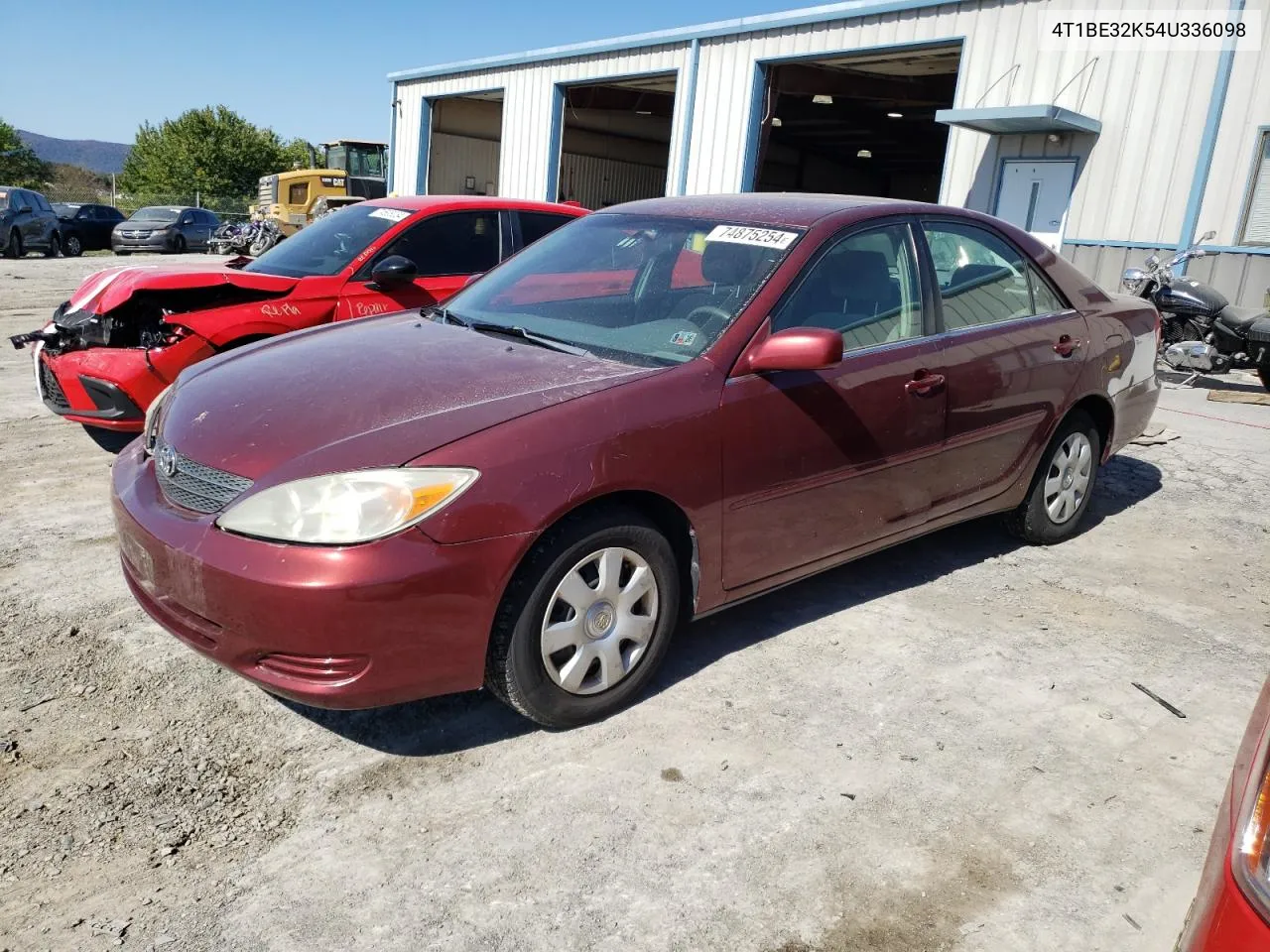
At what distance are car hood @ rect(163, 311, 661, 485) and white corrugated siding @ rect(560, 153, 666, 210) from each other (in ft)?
64.1

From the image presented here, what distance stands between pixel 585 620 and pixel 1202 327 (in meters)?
9.04

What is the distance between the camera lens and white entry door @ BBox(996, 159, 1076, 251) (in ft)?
40.9

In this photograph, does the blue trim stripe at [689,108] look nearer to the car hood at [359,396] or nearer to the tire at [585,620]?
the car hood at [359,396]

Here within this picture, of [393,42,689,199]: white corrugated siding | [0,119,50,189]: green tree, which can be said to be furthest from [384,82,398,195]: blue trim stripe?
[0,119,50,189]: green tree

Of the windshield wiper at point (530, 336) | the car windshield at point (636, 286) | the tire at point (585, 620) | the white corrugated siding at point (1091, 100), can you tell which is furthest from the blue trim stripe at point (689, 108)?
the tire at point (585, 620)

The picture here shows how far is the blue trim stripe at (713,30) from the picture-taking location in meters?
13.1

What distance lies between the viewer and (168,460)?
9.79ft

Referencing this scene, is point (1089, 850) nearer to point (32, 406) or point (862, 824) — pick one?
point (862, 824)

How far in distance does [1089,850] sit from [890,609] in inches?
59.4

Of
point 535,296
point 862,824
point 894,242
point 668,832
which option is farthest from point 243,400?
point 894,242

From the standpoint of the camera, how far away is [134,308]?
18.6ft

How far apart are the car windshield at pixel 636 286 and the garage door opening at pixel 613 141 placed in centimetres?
1502

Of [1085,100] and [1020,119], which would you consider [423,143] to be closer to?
[1020,119]

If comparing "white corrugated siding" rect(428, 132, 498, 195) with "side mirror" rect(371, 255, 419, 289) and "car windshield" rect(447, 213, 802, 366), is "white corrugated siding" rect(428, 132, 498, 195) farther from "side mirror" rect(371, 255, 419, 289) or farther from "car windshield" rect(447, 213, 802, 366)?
"car windshield" rect(447, 213, 802, 366)
